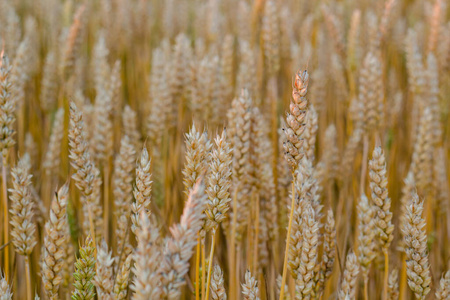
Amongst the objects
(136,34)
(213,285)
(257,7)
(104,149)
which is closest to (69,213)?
(104,149)

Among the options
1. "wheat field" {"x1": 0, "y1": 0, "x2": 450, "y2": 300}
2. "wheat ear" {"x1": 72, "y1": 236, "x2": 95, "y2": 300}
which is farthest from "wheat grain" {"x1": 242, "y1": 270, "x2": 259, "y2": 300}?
"wheat ear" {"x1": 72, "y1": 236, "x2": 95, "y2": 300}

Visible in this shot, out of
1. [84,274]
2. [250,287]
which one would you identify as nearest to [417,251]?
[250,287]

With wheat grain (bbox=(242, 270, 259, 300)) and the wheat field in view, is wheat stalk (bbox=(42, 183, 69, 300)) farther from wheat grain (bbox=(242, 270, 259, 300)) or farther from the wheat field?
wheat grain (bbox=(242, 270, 259, 300))

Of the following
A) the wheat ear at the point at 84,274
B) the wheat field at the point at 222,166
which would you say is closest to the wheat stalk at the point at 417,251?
the wheat field at the point at 222,166

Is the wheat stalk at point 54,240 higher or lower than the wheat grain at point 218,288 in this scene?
higher

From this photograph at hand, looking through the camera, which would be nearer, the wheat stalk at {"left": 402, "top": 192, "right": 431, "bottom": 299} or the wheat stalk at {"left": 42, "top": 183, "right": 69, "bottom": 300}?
the wheat stalk at {"left": 42, "top": 183, "right": 69, "bottom": 300}

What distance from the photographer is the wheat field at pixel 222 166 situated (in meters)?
0.86

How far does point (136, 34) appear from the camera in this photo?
8.41 feet

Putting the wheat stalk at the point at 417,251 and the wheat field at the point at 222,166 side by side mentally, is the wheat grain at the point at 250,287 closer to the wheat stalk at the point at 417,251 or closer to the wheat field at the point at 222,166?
the wheat field at the point at 222,166

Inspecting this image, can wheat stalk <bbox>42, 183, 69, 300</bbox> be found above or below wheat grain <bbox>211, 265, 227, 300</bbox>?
above

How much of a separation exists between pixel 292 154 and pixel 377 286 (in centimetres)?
71

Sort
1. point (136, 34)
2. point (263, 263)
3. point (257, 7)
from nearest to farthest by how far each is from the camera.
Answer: point (263, 263) → point (257, 7) → point (136, 34)

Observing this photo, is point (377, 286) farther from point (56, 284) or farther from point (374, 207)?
point (56, 284)

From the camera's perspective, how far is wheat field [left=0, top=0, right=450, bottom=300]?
0.86m
